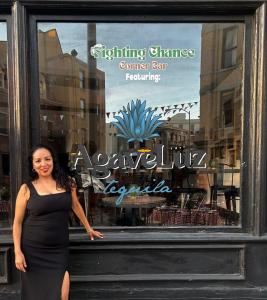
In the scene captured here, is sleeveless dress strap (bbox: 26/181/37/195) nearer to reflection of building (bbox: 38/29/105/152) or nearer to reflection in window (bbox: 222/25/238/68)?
reflection of building (bbox: 38/29/105/152)

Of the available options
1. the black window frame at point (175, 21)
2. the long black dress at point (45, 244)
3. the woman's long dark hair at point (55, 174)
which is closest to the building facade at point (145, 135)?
the black window frame at point (175, 21)

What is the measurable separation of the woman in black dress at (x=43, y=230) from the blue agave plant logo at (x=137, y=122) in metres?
1.05

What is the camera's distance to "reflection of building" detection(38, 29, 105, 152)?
3629 millimetres

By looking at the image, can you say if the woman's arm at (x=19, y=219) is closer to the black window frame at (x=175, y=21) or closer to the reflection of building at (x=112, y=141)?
the black window frame at (x=175, y=21)

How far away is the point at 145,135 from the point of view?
3762 millimetres

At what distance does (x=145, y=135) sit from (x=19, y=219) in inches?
60.3

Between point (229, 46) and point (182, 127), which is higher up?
point (229, 46)

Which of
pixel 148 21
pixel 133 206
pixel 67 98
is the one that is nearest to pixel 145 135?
pixel 133 206

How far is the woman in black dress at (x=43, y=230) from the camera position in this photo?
2752mm

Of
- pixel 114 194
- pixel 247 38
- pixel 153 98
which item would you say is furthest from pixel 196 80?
pixel 114 194

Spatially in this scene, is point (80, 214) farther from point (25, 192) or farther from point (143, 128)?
point (143, 128)

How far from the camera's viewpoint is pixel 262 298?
3441 mm

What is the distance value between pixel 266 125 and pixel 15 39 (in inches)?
92.2

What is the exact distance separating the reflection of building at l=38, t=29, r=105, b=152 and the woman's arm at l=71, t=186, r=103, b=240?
82 centimetres
